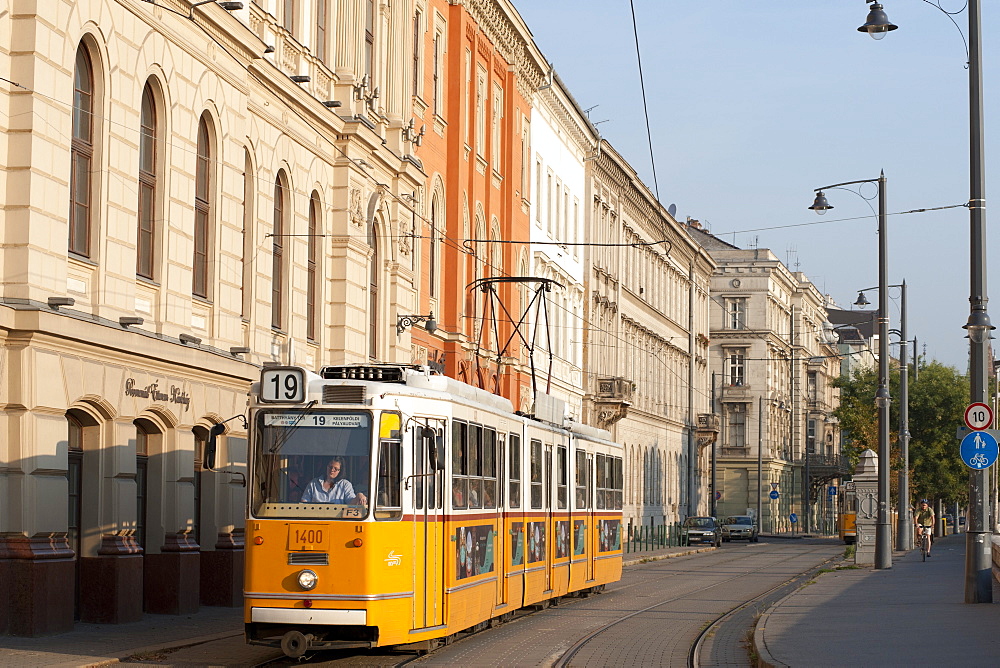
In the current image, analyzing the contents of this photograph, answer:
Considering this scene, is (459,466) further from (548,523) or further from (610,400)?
(610,400)

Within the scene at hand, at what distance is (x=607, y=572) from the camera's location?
2967cm

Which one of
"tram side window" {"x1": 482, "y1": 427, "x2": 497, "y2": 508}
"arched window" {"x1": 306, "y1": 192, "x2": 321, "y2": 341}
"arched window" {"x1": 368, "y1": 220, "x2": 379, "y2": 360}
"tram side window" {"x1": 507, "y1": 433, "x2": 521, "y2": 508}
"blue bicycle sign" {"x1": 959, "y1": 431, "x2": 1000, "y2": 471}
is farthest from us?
"arched window" {"x1": 368, "y1": 220, "x2": 379, "y2": 360}

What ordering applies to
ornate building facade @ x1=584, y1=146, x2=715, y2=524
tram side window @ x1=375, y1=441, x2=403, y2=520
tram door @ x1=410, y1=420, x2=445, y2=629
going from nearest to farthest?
tram side window @ x1=375, y1=441, x2=403, y2=520 → tram door @ x1=410, y1=420, x2=445, y2=629 → ornate building facade @ x1=584, y1=146, x2=715, y2=524

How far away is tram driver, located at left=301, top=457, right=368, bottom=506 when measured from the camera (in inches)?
637

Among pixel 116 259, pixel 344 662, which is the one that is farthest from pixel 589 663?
pixel 116 259

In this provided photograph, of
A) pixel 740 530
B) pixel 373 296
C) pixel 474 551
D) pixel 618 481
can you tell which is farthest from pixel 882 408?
pixel 740 530

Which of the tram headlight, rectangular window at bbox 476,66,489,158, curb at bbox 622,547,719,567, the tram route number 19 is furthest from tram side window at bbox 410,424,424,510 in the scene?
curb at bbox 622,547,719,567

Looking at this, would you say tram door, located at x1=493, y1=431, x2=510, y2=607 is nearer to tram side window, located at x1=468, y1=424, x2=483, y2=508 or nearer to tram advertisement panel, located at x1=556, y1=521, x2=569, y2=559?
tram side window, located at x1=468, y1=424, x2=483, y2=508

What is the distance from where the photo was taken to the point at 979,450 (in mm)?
22031

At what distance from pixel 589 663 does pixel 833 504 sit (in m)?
126

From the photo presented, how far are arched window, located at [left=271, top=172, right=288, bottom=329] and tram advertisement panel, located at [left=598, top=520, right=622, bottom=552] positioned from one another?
6.84 meters

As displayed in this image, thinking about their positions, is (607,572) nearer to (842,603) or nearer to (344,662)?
(842,603)

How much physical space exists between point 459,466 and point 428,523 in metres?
1.36

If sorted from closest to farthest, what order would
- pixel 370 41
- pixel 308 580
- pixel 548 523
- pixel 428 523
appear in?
pixel 308 580 < pixel 428 523 < pixel 548 523 < pixel 370 41
